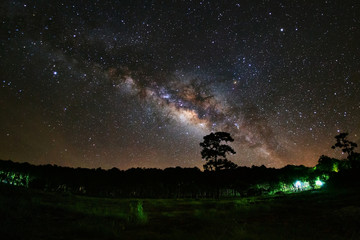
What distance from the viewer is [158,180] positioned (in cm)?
6600

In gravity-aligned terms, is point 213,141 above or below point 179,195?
above

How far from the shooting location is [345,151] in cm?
6059

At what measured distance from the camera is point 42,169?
216 feet

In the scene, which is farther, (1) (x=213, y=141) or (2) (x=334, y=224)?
(1) (x=213, y=141)

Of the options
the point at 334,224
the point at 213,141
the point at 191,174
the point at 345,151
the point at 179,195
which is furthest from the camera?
the point at 179,195

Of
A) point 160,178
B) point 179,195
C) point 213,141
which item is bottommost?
point 179,195

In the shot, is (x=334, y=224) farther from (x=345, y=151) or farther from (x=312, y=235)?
(x=345, y=151)

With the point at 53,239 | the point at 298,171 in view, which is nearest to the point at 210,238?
the point at 53,239

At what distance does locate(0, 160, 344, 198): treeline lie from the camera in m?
60.5

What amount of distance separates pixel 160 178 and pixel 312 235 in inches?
2353

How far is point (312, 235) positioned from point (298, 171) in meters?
60.7

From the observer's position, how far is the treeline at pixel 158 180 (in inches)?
2382

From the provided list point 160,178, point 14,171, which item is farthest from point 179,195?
point 14,171

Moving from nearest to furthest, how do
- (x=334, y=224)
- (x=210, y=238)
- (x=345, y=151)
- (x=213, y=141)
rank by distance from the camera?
1. (x=210, y=238)
2. (x=334, y=224)
3. (x=213, y=141)
4. (x=345, y=151)
